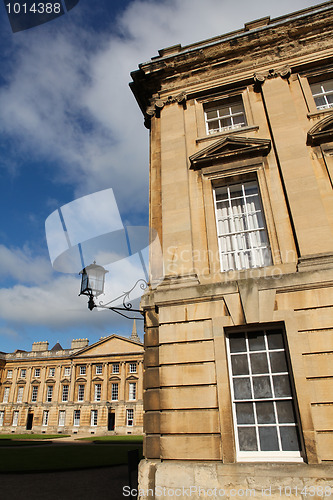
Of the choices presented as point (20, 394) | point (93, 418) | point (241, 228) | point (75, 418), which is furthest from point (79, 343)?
point (241, 228)

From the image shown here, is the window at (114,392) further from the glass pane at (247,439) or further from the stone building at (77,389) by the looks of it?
the glass pane at (247,439)

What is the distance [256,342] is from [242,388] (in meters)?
1.03

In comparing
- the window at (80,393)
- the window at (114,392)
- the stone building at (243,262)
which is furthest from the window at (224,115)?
the window at (80,393)

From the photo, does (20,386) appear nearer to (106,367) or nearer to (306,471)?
(106,367)

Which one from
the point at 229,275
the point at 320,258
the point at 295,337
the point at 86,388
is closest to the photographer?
the point at 295,337

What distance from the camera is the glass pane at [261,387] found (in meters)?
6.65

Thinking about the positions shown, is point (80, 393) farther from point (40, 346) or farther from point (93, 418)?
point (40, 346)

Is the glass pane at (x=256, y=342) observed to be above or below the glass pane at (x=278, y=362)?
above

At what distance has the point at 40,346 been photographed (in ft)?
205

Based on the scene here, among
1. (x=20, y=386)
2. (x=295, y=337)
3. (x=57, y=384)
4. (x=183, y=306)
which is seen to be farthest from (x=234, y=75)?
(x=20, y=386)

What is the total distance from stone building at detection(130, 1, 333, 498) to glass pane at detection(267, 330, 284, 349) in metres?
0.02

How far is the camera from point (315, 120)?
902 centimetres

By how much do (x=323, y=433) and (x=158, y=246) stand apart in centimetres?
556

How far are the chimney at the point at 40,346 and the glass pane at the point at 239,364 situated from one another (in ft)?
207
